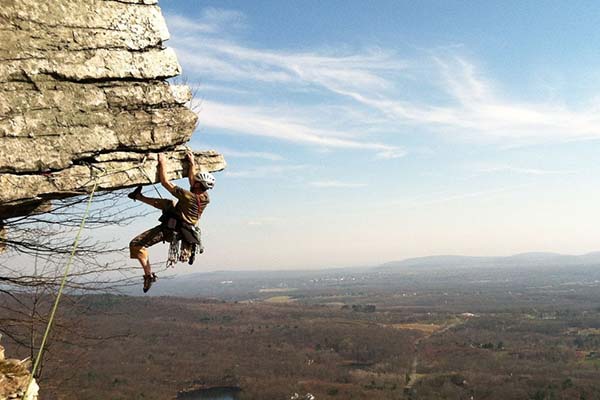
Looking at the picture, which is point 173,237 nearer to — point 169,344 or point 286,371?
point 286,371

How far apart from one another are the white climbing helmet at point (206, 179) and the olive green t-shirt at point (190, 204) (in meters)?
0.15

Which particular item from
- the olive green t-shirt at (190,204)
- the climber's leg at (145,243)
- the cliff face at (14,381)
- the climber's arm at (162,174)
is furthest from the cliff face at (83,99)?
the cliff face at (14,381)

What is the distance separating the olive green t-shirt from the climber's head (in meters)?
0.11

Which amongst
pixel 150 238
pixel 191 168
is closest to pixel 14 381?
pixel 150 238

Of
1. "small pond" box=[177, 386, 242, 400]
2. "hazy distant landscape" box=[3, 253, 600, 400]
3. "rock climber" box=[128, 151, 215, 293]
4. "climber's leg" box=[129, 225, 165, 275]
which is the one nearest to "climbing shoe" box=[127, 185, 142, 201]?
"rock climber" box=[128, 151, 215, 293]

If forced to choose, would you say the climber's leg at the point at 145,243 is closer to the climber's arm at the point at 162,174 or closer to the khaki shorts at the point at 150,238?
the khaki shorts at the point at 150,238

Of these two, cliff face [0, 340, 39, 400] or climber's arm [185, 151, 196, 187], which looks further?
climber's arm [185, 151, 196, 187]

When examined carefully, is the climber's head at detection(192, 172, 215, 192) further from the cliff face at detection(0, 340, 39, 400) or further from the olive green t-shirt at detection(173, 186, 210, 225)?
the cliff face at detection(0, 340, 39, 400)

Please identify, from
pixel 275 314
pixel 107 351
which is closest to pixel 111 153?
pixel 107 351

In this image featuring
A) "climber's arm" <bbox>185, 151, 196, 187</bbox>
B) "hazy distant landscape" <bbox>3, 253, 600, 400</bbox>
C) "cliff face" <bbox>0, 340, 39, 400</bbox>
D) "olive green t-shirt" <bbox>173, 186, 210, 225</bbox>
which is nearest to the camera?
"cliff face" <bbox>0, 340, 39, 400</bbox>

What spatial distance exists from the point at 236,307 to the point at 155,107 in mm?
159086

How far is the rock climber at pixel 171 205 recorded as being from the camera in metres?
7.05

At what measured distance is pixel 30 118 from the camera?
594 cm

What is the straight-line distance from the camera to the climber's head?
7113 mm
